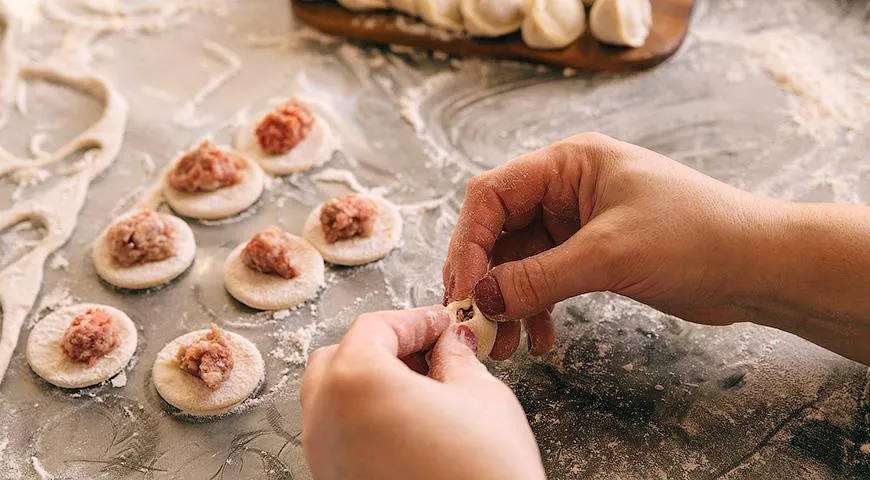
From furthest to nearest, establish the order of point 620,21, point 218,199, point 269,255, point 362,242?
point 620,21 < point 218,199 < point 362,242 < point 269,255

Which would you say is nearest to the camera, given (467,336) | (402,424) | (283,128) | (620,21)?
(402,424)

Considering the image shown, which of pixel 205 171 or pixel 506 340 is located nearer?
pixel 506 340

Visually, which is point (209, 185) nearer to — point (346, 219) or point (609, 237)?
point (346, 219)

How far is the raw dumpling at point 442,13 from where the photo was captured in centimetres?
239

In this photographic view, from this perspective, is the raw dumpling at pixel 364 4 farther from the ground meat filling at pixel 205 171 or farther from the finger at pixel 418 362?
the finger at pixel 418 362

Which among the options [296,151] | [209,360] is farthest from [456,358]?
[296,151]

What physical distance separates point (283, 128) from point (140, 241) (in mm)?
517

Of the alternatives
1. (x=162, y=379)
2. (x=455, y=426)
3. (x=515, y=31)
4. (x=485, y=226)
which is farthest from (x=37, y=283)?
(x=515, y=31)

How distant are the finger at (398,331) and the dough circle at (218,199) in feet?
2.72

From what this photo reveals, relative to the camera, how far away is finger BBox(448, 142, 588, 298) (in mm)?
1521

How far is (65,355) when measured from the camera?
164 cm

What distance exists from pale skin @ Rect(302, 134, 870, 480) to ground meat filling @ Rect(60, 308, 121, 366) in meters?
0.64

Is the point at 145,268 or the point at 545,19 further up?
the point at 545,19

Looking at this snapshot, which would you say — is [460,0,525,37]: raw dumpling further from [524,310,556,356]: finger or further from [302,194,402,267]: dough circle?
[524,310,556,356]: finger
